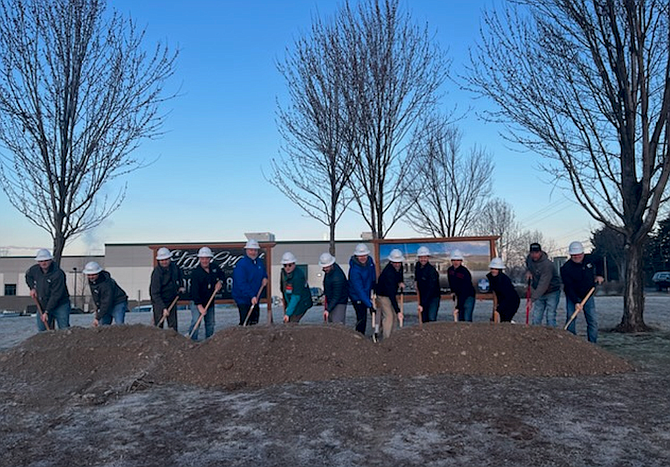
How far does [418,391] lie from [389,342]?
1.59 meters

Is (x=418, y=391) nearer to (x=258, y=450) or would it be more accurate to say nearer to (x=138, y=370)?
(x=258, y=450)

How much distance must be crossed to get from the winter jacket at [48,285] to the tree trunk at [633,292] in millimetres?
10586

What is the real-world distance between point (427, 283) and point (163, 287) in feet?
15.3

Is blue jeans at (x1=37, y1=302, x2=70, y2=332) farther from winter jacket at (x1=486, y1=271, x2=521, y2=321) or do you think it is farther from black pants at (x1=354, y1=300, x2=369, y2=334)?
winter jacket at (x1=486, y1=271, x2=521, y2=321)

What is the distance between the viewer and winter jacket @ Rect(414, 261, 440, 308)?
9578 mm

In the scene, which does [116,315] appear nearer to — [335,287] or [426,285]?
[335,287]

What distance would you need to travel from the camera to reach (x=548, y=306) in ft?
32.0

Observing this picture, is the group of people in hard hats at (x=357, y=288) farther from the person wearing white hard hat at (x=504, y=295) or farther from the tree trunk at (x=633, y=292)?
the tree trunk at (x=633, y=292)

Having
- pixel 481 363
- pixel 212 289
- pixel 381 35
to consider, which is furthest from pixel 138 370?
pixel 381 35

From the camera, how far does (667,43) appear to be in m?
10.7

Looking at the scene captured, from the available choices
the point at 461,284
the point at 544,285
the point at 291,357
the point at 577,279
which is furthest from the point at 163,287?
the point at 577,279

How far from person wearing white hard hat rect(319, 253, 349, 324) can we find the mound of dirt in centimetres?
148

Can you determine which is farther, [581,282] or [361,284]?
[361,284]

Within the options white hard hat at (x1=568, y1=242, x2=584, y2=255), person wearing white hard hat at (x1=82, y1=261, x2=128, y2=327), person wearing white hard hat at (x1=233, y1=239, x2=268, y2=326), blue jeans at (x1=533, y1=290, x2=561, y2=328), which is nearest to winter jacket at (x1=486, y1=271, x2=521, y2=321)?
blue jeans at (x1=533, y1=290, x2=561, y2=328)
